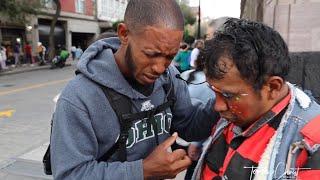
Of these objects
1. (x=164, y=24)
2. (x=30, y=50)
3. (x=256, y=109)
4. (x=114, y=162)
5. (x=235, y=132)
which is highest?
(x=164, y=24)

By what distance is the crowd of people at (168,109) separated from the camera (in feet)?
4.18

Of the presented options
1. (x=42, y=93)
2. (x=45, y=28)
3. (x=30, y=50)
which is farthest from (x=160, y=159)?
(x=45, y=28)

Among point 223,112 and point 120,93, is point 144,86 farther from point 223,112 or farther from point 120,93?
point 223,112

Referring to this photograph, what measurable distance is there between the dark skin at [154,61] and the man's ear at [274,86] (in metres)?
0.39

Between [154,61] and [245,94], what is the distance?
0.37 meters

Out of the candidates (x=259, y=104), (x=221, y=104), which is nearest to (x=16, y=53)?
(x=221, y=104)

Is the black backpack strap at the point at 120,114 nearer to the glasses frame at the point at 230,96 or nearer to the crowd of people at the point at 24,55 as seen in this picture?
the glasses frame at the point at 230,96

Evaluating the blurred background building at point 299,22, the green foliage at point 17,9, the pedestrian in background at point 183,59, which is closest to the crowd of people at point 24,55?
the green foliage at point 17,9

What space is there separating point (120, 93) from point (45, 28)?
96.7ft

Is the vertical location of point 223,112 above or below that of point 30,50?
above

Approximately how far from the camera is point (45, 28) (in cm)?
2950

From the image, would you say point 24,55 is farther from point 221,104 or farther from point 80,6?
point 221,104

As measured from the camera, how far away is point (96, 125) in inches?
58.2

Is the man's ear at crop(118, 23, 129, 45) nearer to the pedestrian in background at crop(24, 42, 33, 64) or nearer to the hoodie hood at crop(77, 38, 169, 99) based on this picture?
the hoodie hood at crop(77, 38, 169, 99)
